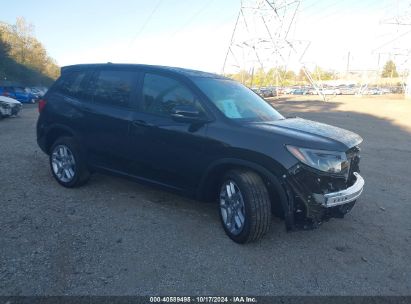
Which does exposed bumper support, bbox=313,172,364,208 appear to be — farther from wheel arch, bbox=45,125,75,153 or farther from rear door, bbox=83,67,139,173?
wheel arch, bbox=45,125,75,153

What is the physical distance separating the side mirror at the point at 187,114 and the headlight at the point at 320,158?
3.52 ft

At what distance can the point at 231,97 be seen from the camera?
448cm

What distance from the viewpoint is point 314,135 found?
3711mm

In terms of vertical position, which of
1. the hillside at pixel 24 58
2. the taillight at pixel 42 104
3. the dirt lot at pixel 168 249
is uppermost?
the hillside at pixel 24 58

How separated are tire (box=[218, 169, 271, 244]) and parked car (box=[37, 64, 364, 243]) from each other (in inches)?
0.4

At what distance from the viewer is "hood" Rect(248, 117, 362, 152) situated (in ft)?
11.5

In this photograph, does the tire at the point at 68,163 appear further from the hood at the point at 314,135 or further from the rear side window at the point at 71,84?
the hood at the point at 314,135

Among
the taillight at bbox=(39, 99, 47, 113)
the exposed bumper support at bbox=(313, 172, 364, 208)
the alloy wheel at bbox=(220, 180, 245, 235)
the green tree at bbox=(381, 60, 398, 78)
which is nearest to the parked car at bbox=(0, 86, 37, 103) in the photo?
the taillight at bbox=(39, 99, 47, 113)

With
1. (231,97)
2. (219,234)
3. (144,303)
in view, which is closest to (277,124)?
(231,97)

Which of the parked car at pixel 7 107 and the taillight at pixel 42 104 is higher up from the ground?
the taillight at pixel 42 104

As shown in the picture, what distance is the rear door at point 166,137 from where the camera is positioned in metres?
4.01

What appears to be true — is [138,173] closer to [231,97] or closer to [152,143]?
[152,143]

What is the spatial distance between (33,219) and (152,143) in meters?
1.67

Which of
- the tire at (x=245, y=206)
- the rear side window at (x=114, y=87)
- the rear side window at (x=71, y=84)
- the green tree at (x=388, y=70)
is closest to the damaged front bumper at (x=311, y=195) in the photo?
the tire at (x=245, y=206)
